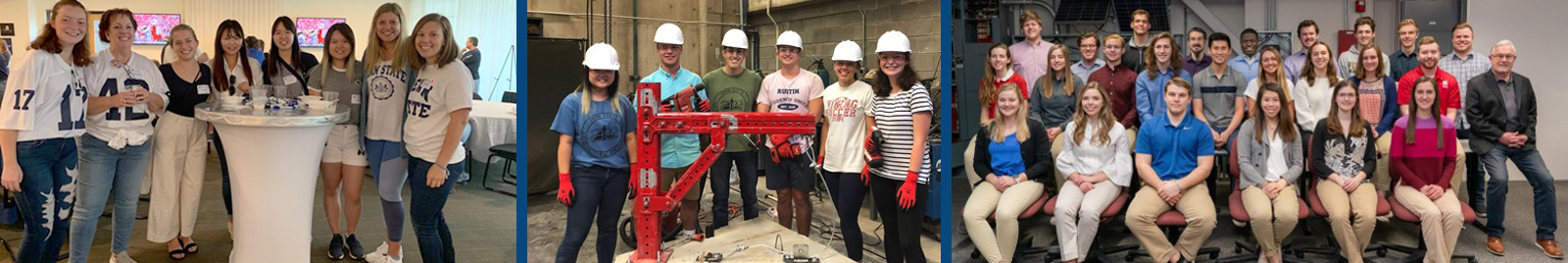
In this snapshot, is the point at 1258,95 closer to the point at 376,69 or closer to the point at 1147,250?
the point at 1147,250

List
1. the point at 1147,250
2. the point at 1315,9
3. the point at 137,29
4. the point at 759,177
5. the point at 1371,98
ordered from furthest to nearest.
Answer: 1. the point at 1315,9
2. the point at 1371,98
3. the point at 1147,250
4. the point at 137,29
5. the point at 759,177

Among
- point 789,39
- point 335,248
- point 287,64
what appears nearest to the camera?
point 789,39

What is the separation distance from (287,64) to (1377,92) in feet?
15.5

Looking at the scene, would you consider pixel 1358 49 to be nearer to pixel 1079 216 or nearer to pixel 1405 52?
pixel 1405 52

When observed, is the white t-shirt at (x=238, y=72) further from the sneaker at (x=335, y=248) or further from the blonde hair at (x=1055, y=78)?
the blonde hair at (x=1055, y=78)

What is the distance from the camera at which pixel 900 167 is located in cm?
342

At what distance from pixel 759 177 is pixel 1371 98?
3221 mm

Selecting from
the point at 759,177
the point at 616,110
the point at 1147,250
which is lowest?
the point at 1147,250

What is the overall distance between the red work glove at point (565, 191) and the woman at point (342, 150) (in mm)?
980

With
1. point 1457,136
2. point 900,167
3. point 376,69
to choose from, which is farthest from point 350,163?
point 1457,136

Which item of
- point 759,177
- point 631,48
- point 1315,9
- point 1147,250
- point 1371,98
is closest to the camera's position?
point 631,48

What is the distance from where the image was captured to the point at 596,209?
336 cm

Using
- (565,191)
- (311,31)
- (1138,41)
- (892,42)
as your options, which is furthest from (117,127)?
(1138,41)

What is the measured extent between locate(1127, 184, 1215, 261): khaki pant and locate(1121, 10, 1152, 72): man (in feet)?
2.23
